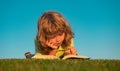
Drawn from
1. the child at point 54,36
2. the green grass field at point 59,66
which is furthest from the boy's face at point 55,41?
the green grass field at point 59,66

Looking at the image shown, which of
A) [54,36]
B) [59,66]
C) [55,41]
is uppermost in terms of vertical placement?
[54,36]

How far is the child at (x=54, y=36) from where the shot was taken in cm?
984

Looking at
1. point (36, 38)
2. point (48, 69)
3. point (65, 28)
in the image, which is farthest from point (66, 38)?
point (48, 69)

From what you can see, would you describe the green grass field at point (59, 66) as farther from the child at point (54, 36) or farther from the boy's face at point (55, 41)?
the boy's face at point (55, 41)

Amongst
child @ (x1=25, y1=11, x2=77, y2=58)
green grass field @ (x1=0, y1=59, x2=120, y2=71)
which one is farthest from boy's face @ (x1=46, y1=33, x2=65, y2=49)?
green grass field @ (x1=0, y1=59, x2=120, y2=71)

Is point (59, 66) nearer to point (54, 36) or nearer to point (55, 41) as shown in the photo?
point (55, 41)

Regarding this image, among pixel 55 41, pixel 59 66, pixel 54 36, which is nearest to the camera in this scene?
pixel 59 66

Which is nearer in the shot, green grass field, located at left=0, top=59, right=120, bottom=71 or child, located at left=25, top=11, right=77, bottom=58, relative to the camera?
green grass field, located at left=0, top=59, right=120, bottom=71

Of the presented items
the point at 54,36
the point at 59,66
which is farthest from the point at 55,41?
the point at 59,66

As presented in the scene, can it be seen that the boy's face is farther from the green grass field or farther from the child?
the green grass field

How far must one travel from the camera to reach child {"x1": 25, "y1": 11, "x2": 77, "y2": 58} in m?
9.84

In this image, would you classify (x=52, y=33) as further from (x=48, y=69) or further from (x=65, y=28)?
(x=48, y=69)

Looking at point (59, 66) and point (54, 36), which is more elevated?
point (54, 36)

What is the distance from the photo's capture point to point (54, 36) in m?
9.89
